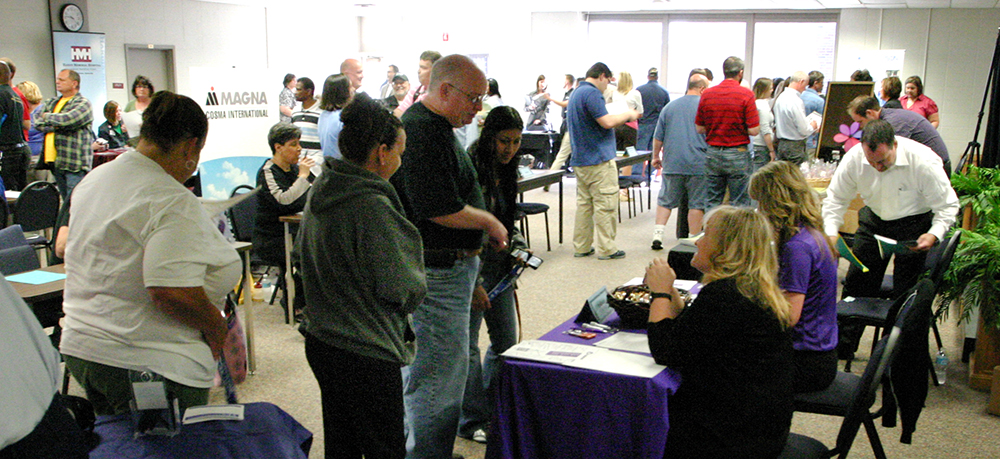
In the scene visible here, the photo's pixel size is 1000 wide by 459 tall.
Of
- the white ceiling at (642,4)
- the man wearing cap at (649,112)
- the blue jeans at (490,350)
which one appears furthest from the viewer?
the white ceiling at (642,4)

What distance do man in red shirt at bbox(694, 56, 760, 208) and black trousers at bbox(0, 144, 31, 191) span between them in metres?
5.96

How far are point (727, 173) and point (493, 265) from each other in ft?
11.8

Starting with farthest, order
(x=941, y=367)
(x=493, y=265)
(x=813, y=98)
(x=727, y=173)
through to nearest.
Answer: (x=813, y=98) → (x=727, y=173) → (x=941, y=367) → (x=493, y=265)

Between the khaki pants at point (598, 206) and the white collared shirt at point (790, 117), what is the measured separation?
6.66 feet

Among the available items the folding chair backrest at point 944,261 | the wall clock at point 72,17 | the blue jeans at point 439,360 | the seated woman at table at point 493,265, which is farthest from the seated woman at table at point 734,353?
the wall clock at point 72,17

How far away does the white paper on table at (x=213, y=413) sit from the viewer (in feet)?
5.49

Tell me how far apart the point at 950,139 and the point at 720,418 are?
12.4 m

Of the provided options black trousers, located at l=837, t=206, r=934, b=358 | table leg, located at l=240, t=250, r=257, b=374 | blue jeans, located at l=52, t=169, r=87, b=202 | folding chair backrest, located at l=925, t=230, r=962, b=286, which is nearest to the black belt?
table leg, located at l=240, t=250, r=257, b=374

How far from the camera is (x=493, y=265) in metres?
2.84

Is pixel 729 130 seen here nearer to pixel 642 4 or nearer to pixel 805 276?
pixel 805 276

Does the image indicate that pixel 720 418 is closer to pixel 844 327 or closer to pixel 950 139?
pixel 844 327

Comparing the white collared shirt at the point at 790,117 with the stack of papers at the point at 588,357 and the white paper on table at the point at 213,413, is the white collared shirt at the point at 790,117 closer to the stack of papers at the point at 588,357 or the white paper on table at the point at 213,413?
the stack of papers at the point at 588,357

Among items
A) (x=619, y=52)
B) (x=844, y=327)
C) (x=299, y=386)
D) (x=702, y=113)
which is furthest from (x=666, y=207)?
(x=619, y=52)

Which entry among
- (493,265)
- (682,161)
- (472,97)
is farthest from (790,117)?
(472,97)
